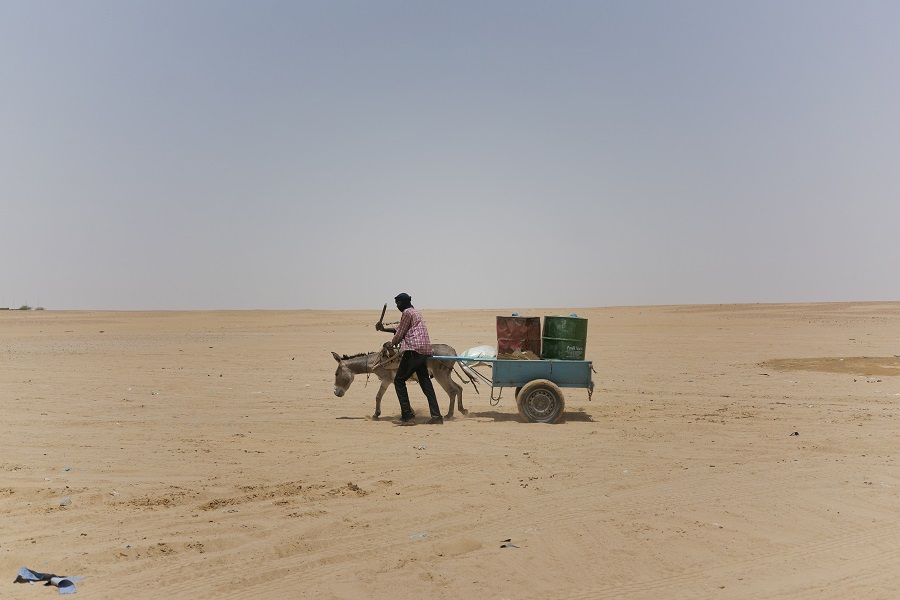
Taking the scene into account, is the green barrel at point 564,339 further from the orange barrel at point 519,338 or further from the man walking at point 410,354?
the man walking at point 410,354

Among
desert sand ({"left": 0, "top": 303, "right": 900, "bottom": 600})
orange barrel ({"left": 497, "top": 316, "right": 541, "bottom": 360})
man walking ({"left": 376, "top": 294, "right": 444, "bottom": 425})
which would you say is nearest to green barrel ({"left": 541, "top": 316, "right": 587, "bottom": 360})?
orange barrel ({"left": 497, "top": 316, "right": 541, "bottom": 360})

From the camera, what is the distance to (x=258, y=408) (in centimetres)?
1656

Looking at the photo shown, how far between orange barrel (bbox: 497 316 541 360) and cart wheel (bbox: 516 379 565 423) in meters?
0.57

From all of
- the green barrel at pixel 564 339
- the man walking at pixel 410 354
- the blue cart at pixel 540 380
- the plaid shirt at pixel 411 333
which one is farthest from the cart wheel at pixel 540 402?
the plaid shirt at pixel 411 333

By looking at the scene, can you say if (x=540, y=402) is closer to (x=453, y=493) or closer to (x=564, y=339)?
(x=564, y=339)

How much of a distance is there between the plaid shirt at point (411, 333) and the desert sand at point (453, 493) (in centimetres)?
146

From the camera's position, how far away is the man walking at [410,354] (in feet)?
47.3

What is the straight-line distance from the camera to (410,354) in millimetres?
14492

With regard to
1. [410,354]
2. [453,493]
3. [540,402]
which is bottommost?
[453,493]

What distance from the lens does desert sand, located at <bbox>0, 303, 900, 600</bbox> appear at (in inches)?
277

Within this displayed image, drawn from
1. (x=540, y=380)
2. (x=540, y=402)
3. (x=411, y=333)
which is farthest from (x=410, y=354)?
(x=540, y=402)

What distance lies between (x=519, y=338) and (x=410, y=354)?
77.4 inches

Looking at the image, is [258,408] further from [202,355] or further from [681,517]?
[202,355]

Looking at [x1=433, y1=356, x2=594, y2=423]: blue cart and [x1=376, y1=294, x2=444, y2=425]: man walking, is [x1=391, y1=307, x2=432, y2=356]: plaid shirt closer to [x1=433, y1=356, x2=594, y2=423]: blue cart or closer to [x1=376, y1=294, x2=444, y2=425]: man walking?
[x1=376, y1=294, x2=444, y2=425]: man walking
